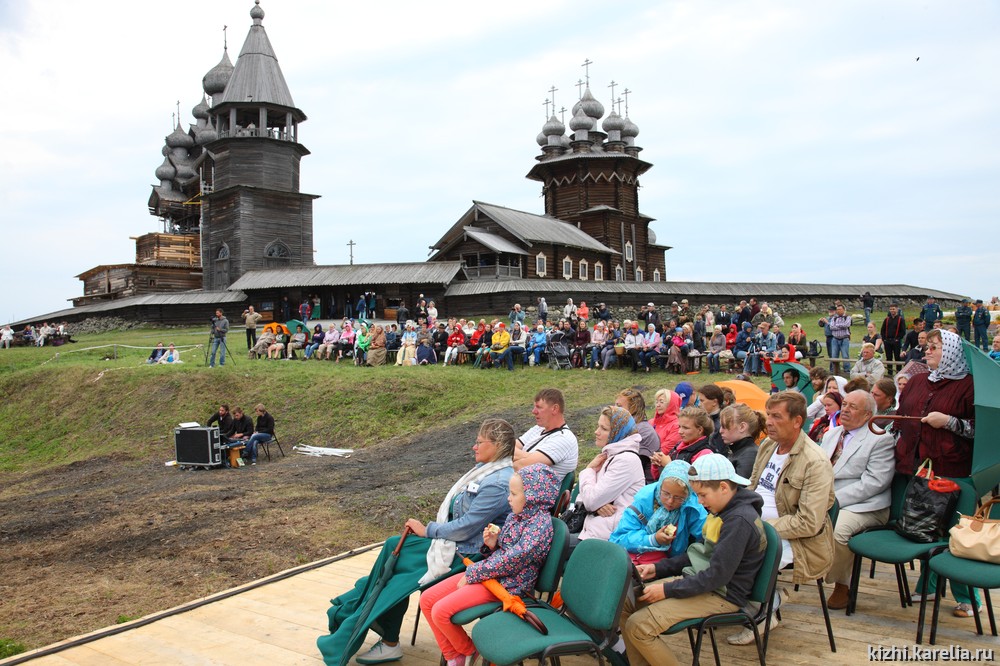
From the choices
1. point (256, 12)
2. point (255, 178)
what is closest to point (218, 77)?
point (256, 12)

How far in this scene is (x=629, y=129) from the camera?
5047 cm

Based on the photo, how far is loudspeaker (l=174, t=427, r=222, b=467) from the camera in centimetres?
1428

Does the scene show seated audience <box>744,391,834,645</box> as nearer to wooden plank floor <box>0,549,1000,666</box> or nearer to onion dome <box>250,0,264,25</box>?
wooden plank floor <box>0,549,1000,666</box>

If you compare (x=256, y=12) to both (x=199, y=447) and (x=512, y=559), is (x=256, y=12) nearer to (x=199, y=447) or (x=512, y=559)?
(x=199, y=447)

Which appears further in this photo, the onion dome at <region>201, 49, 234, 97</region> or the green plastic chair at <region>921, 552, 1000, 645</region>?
the onion dome at <region>201, 49, 234, 97</region>

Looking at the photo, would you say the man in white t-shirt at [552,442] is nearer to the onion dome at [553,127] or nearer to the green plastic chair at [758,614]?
the green plastic chair at [758,614]

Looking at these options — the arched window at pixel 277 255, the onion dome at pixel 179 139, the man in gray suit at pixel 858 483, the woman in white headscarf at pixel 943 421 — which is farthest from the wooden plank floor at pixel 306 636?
the onion dome at pixel 179 139

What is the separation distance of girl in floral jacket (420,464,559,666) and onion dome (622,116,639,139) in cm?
4912

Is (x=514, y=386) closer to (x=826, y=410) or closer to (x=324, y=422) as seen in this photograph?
(x=324, y=422)

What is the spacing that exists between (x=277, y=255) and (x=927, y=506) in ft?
131

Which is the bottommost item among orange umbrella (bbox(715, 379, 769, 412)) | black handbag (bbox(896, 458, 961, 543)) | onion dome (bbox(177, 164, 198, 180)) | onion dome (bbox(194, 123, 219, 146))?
black handbag (bbox(896, 458, 961, 543))

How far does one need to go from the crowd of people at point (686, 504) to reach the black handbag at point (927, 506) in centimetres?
18

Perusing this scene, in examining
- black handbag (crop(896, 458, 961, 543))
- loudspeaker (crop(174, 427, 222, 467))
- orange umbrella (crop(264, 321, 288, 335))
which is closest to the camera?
black handbag (crop(896, 458, 961, 543))

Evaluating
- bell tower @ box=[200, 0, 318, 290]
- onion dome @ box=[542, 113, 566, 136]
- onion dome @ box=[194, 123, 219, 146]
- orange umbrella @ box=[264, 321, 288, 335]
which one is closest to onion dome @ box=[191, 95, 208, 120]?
onion dome @ box=[194, 123, 219, 146]
